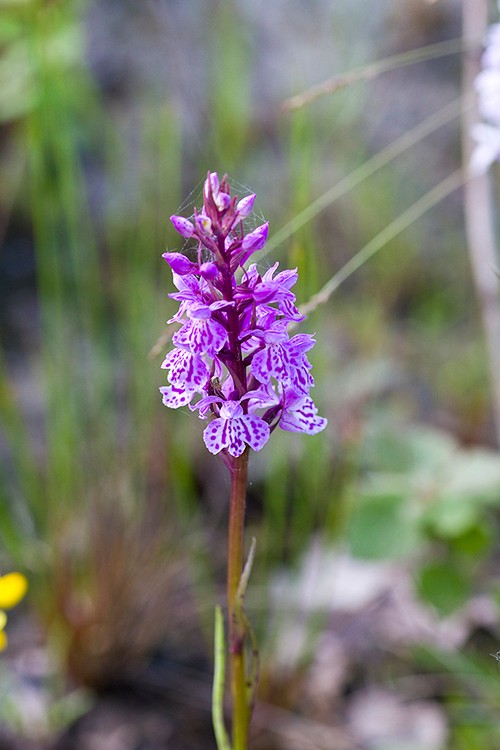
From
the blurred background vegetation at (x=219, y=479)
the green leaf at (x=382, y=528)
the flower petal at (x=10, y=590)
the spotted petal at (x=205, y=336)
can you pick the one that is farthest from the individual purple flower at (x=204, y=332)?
the green leaf at (x=382, y=528)

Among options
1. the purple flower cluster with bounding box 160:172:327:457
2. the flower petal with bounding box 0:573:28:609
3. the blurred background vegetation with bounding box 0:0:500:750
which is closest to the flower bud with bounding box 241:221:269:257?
the purple flower cluster with bounding box 160:172:327:457

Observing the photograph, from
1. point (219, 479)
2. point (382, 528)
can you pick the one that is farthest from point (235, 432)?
point (219, 479)

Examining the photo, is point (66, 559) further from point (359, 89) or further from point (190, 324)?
point (359, 89)

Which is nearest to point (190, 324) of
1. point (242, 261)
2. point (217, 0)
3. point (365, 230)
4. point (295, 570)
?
point (242, 261)

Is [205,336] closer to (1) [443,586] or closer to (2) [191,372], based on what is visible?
(2) [191,372]

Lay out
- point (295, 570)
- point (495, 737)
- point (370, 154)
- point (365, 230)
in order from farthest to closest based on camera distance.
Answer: point (370, 154), point (365, 230), point (295, 570), point (495, 737)

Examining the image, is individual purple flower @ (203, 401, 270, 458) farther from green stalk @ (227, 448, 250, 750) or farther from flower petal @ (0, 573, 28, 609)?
flower petal @ (0, 573, 28, 609)

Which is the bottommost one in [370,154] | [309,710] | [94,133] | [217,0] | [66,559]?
[309,710]
